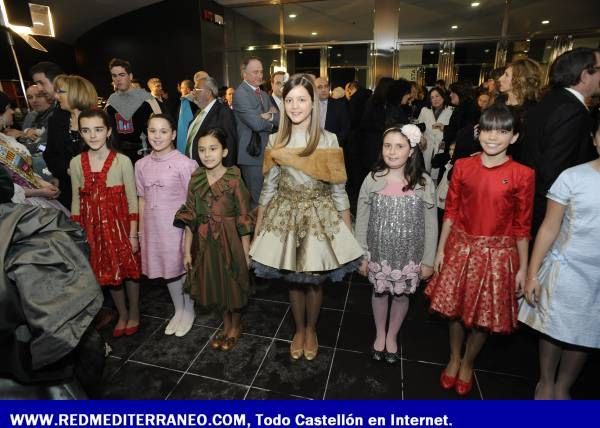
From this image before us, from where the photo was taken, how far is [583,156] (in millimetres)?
1942

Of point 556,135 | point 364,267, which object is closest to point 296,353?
point 364,267

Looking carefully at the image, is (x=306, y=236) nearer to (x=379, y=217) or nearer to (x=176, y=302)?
(x=379, y=217)

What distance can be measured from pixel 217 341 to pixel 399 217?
1.48m

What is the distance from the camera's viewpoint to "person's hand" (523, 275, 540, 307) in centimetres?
171

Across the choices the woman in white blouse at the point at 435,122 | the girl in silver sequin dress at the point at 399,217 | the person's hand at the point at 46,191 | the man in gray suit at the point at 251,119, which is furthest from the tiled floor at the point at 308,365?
the woman in white blouse at the point at 435,122

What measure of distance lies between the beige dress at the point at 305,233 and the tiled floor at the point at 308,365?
62 centimetres

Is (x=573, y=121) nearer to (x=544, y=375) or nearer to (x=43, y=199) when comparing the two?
(x=544, y=375)

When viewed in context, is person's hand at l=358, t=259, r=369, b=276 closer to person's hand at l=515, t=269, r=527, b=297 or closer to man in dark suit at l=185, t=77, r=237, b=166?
person's hand at l=515, t=269, r=527, b=297

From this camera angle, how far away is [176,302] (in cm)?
265

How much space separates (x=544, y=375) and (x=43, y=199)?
10.6 ft

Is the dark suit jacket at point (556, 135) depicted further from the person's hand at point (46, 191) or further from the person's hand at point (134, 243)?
the person's hand at point (46, 191)

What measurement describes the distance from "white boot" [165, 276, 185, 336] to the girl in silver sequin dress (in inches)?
54.1

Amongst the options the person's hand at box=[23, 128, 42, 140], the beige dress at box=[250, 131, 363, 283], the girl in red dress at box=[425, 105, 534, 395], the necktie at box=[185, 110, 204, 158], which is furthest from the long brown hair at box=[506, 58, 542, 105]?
the person's hand at box=[23, 128, 42, 140]

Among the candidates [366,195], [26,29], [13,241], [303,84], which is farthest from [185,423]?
[26,29]
